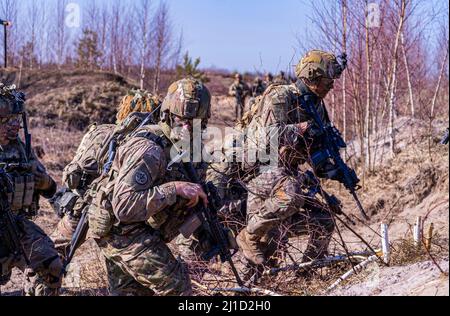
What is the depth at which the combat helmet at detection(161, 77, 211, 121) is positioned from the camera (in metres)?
4.34

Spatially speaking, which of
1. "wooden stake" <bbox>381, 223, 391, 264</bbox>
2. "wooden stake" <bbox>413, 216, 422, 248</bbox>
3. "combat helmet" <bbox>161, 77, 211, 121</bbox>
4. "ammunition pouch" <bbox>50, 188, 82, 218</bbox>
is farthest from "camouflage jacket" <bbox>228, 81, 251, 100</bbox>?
"combat helmet" <bbox>161, 77, 211, 121</bbox>

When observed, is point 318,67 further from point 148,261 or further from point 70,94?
point 70,94

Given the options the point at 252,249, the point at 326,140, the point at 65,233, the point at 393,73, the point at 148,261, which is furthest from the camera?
the point at 393,73

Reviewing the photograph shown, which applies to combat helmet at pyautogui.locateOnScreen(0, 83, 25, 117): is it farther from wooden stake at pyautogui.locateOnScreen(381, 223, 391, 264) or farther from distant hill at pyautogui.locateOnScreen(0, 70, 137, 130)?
distant hill at pyautogui.locateOnScreen(0, 70, 137, 130)

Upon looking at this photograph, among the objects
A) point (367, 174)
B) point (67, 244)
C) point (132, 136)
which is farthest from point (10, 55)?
point (132, 136)

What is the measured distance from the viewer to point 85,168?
6.02 metres

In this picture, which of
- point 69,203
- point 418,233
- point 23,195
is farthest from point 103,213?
point 418,233

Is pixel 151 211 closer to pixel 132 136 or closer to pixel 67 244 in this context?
pixel 132 136

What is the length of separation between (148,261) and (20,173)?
1682 mm

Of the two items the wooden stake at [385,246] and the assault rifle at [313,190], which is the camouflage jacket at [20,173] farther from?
the wooden stake at [385,246]

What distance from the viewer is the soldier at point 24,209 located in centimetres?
517

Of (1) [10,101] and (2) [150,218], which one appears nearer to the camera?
(2) [150,218]

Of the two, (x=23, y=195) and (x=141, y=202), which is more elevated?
(x=141, y=202)
